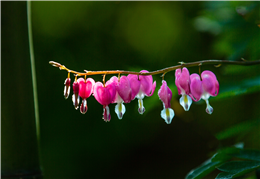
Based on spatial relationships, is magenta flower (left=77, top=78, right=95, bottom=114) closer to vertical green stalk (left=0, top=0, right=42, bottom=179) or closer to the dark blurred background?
vertical green stalk (left=0, top=0, right=42, bottom=179)

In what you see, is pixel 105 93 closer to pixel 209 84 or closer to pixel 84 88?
pixel 84 88

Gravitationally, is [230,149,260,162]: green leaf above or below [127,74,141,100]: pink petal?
below

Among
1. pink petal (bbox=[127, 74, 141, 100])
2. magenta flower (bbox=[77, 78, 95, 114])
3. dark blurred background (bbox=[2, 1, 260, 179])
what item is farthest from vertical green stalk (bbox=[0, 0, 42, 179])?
dark blurred background (bbox=[2, 1, 260, 179])

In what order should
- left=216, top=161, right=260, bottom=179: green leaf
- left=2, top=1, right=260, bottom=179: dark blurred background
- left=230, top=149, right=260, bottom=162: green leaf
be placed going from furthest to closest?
left=2, top=1, right=260, bottom=179: dark blurred background, left=230, top=149, right=260, bottom=162: green leaf, left=216, top=161, right=260, bottom=179: green leaf

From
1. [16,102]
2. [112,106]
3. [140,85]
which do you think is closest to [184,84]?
[140,85]

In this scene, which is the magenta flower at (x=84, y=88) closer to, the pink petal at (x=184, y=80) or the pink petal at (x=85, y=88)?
the pink petal at (x=85, y=88)

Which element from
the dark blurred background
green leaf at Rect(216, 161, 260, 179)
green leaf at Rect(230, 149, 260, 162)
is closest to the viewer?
green leaf at Rect(216, 161, 260, 179)

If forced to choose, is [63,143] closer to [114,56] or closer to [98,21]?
[114,56]
